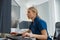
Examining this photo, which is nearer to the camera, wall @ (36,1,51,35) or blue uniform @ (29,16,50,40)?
blue uniform @ (29,16,50,40)

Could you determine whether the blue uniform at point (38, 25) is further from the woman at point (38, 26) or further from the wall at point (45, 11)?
the wall at point (45, 11)

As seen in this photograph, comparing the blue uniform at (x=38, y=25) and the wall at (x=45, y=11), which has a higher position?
the wall at (x=45, y=11)

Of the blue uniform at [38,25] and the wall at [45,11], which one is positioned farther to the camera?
the wall at [45,11]

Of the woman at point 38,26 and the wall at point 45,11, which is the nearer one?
the woman at point 38,26

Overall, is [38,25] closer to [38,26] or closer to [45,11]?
[38,26]

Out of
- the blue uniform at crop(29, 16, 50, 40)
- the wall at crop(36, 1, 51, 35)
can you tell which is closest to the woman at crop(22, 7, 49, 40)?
the blue uniform at crop(29, 16, 50, 40)

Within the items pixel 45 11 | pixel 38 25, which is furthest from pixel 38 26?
pixel 45 11

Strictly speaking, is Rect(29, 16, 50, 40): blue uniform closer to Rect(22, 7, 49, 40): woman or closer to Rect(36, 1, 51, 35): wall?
Rect(22, 7, 49, 40): woman

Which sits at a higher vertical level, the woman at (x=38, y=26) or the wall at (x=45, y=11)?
the wall at (x=45, y=11)

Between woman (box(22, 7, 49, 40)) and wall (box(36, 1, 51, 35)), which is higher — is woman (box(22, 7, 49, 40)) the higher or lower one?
the lower one

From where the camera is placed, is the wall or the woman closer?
the woman

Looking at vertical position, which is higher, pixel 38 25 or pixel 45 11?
pixel 45 11

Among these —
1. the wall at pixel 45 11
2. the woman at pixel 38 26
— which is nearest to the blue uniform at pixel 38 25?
the woman at pixel 38 26

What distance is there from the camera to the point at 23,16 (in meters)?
4.74
